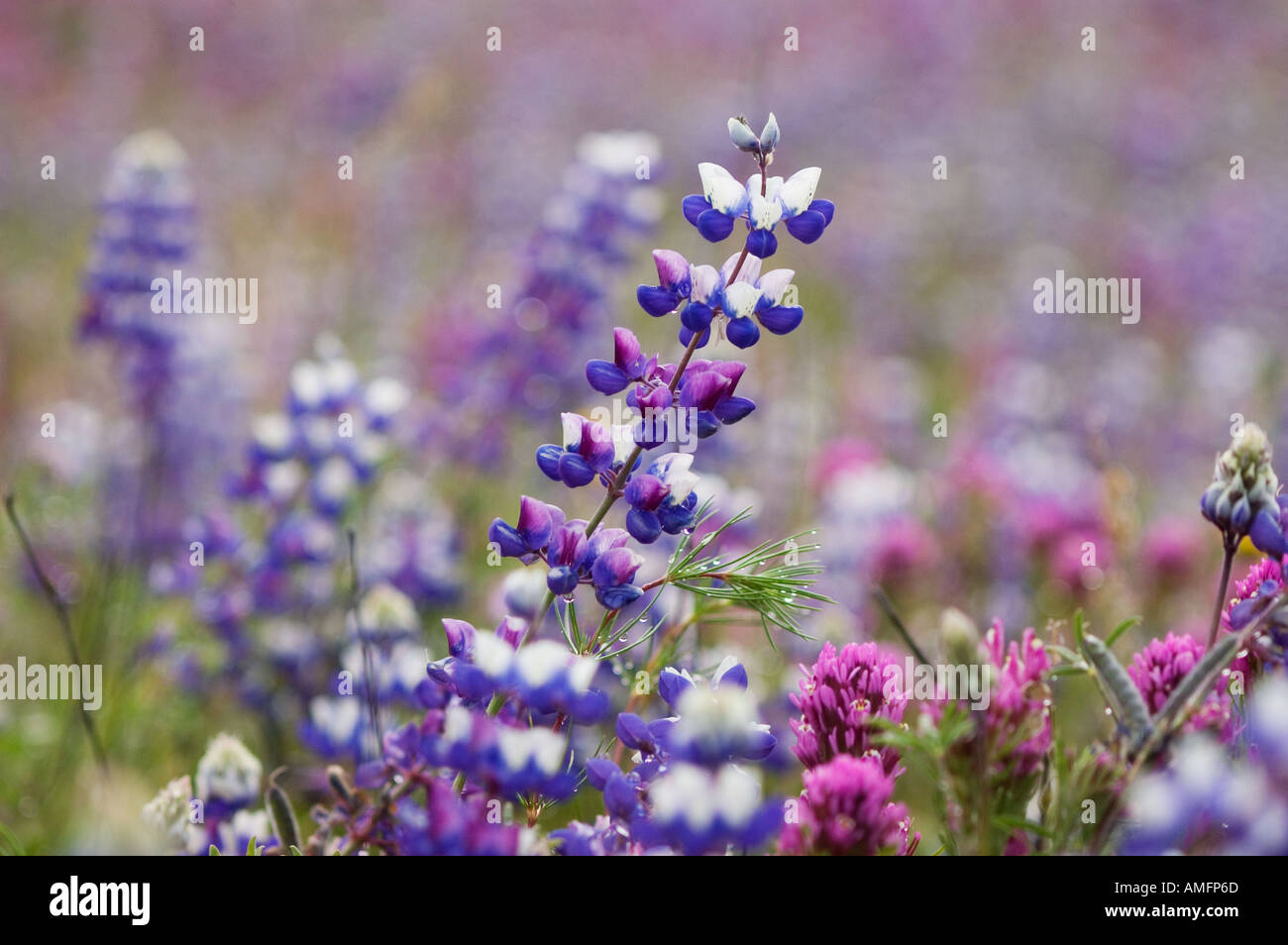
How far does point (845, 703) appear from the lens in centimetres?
113

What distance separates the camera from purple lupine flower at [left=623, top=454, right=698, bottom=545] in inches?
43.6

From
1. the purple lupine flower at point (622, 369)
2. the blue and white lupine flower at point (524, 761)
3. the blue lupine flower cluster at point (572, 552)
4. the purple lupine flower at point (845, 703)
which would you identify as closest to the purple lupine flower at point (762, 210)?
the purple lupine flower at point (622, 369)

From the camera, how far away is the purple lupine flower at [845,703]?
1127 mm

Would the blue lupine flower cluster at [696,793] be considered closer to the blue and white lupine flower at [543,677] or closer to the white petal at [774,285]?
the blue and white lupine flower at [543,677]

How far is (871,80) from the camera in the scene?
27.8 ft

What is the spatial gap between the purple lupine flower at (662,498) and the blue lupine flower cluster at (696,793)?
0.18 m

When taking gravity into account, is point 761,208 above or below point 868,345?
below

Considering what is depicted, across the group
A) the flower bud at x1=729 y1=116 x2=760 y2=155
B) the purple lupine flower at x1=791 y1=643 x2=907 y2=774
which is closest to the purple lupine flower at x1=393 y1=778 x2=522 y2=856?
the purple lupine flower at x1=791 y1=643 x2=907 y2=774

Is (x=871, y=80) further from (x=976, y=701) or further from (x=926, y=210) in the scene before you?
(x=976, y=701)

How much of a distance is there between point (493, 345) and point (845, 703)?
197 centimetres

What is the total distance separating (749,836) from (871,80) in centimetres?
A: 839

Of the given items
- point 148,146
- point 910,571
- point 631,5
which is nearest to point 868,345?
point 910,571

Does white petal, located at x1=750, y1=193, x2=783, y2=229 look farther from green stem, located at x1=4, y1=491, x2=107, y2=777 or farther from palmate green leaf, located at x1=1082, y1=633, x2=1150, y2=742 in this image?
green stem, located at x1=4, y1=491, x2=107, y2=777

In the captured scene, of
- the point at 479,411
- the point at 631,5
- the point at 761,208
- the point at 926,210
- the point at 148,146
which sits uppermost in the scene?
the point at 631,5
